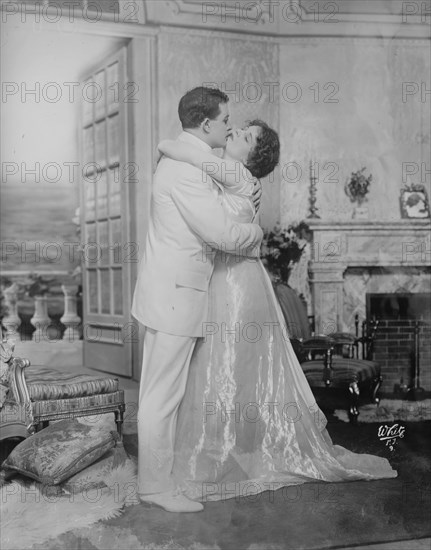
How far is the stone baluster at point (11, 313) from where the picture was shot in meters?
3.85

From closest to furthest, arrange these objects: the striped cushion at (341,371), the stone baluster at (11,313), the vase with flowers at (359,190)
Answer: the stone baluster at (11,313)
the striped cushion at (341,371)
the vase with flowers at (359,190)

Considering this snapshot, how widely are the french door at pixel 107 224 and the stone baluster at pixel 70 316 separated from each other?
0.07 meters

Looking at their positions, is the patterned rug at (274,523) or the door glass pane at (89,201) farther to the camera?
the door glass pane at (89,201)

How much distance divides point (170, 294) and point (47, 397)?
0.95 metres

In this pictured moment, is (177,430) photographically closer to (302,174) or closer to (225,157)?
(225,157)

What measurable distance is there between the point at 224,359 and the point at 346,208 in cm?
140

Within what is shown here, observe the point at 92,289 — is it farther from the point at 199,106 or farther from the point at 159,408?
Result: the point at 199,106

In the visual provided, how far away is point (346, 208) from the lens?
4.11 m

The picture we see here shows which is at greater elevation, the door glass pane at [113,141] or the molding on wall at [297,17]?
the molding on wall at [297,17]

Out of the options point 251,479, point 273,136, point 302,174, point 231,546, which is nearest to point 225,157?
point 273,136

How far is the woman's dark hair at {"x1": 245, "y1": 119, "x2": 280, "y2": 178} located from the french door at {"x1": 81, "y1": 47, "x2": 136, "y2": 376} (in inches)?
30.5

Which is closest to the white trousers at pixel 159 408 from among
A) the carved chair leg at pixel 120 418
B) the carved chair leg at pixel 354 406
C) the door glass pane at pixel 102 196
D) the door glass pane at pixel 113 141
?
the carved chair leg at pixel 120 418

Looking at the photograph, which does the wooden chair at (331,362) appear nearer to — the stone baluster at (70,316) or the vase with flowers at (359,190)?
the vase with flowers at (359,190)

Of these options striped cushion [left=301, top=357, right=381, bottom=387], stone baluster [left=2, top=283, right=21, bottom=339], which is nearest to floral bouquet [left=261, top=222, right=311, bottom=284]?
striped cushion [left=301, top=357, right=381, bottom=387]
